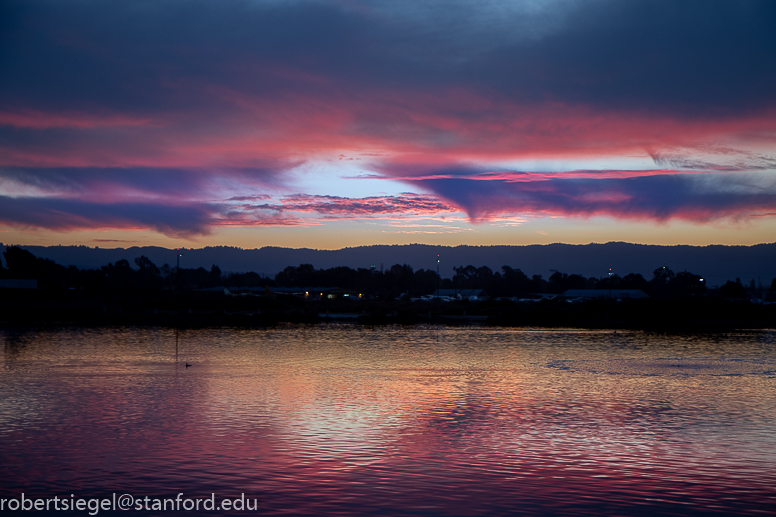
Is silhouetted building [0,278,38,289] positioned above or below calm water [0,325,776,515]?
above

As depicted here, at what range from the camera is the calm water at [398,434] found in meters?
12.5

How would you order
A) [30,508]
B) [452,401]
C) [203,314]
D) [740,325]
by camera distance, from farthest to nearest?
[203,314]
[740,325]
[452,401]
[30,508]

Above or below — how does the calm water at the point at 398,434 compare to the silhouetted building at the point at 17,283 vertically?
below

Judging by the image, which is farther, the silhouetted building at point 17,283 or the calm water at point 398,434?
the silhouetted building at point 17,283

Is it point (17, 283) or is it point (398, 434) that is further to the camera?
point (17, 283)

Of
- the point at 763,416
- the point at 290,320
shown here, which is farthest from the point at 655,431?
the point at 290,320

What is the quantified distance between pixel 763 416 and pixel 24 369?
30.3 metres

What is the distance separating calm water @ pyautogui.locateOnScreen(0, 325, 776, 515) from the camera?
12.5 metres

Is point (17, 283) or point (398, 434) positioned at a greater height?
point (17, 283)

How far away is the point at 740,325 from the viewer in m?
82.7

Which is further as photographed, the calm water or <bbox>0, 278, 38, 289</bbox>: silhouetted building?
<bbox>0, 278, 38, 289</bbox>: silhouetted building

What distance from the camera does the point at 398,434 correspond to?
1753cm

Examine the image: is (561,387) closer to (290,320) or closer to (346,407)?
(346,407)

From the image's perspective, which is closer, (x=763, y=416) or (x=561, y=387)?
(x=763, y=416)
